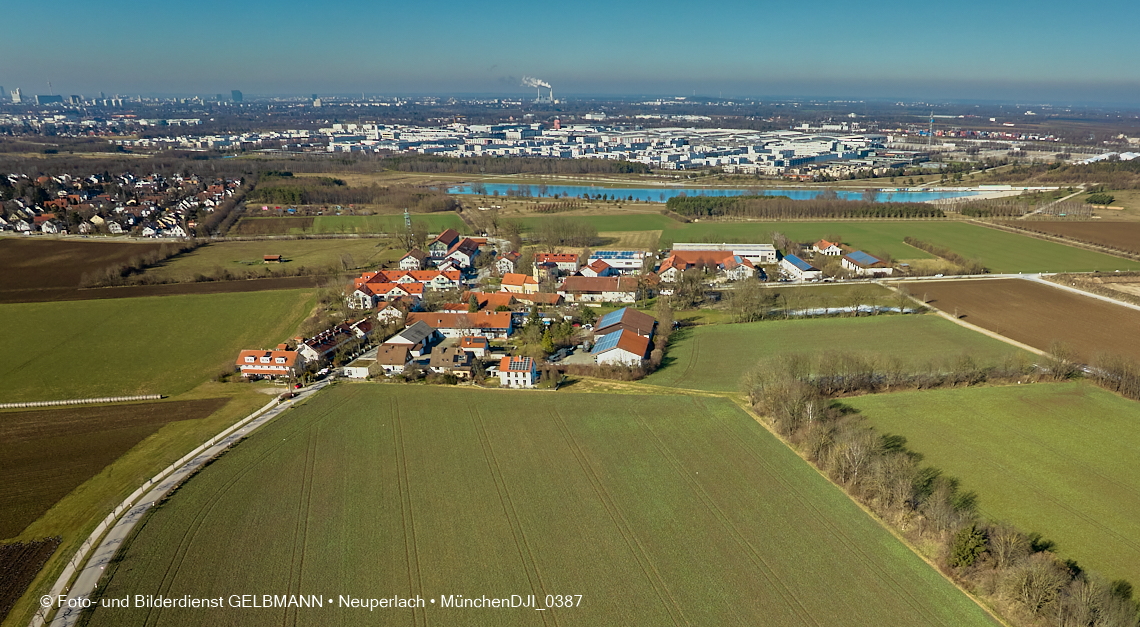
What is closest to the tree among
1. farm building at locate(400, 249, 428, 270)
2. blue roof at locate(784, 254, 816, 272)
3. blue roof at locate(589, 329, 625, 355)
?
blue roof at locate(589, 329, 625, 355)

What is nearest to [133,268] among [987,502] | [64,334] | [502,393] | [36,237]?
[64,334]

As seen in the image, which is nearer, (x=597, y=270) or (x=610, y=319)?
(x=610, y=319)

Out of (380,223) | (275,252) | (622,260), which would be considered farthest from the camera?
(380,223)

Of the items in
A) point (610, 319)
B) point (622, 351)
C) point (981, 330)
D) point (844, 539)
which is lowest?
point (844, 539)

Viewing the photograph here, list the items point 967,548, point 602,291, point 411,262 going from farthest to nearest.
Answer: point 411,262
point 602,291
point 967,548

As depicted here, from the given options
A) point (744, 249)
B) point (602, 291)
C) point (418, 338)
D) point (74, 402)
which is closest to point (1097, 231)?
point (744, 249)

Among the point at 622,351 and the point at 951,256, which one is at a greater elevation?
the point at 951,256

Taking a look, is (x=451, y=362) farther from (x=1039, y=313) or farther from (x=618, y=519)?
(x=1039, y=313)

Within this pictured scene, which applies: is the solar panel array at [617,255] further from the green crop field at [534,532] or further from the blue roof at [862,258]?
the green crop field at [534,532]

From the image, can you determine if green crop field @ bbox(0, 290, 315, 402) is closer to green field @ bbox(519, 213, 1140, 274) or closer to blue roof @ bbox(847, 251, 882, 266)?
green field @ bbox(519, 213, 1140, 274)
